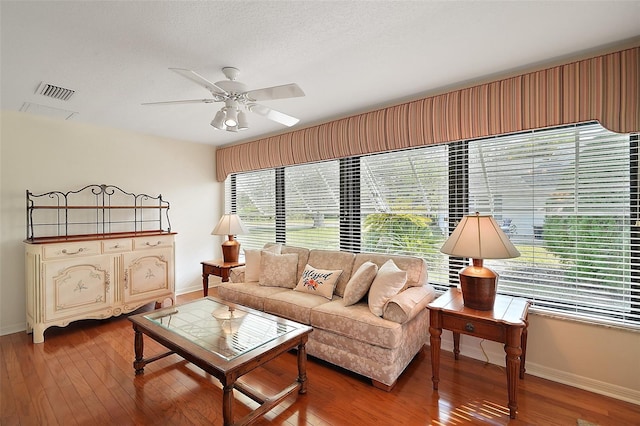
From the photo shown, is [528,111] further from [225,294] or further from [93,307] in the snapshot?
[93,307]

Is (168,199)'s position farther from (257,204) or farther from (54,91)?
(54,91)

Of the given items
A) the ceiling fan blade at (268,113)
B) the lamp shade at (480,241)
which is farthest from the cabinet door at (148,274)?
the lamp shade at (480,241)

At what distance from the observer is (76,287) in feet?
10.9

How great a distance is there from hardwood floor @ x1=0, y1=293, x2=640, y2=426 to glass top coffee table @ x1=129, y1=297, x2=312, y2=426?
0.51ft

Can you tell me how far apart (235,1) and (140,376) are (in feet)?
9.23

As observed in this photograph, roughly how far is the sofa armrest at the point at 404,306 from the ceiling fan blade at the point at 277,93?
5.57 ft

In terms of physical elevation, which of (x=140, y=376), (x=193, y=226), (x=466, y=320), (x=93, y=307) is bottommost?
(x=140, y=376)

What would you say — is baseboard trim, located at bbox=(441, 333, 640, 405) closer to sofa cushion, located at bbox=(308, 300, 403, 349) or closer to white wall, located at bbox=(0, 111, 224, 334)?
sofa cushion, located at bbox=(308, 300, 403, 349)

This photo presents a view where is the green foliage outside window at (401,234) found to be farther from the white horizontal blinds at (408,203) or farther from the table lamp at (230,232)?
the table lamp at (230,232)

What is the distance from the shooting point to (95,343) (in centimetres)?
310

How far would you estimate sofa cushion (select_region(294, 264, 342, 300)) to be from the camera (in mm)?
3024

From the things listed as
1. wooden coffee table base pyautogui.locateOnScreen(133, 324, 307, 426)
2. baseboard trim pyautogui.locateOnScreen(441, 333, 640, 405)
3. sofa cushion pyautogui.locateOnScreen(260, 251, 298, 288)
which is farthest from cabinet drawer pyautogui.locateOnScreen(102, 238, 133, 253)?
baseboard trim pyautogui.locateOnScreen(441, 333, 640, 405)

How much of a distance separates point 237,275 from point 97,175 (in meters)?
2.31

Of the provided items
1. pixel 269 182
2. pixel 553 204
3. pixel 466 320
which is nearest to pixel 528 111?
pixel 553 204
